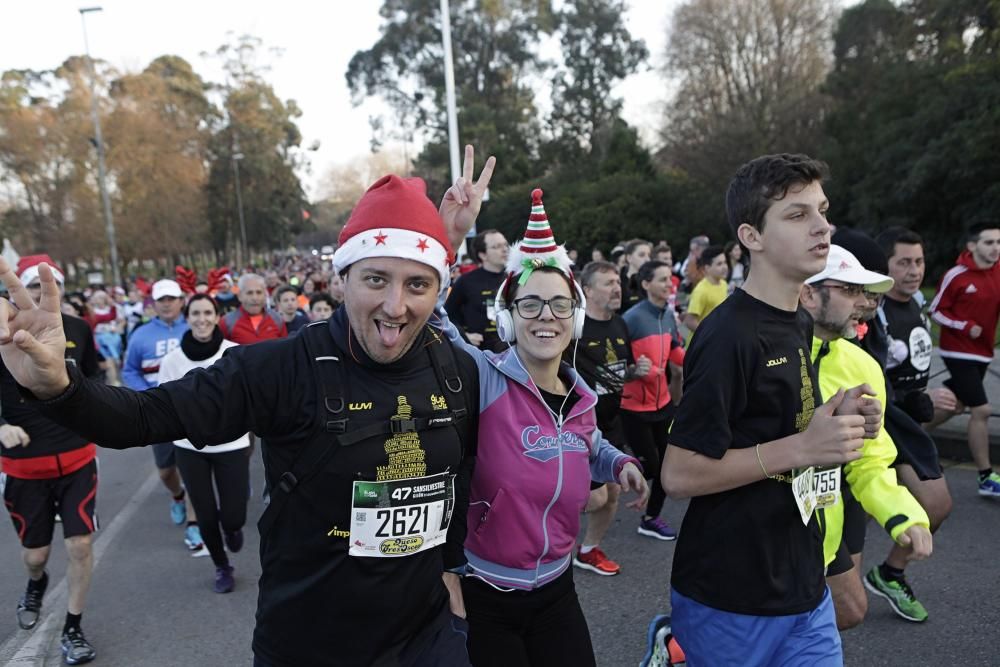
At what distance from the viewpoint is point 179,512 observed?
20.7 ft

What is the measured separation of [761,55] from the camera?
1118 inches

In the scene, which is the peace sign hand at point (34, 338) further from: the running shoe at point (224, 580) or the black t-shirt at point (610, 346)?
the running shoe at point (224, 580)

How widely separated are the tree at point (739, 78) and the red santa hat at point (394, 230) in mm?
23937

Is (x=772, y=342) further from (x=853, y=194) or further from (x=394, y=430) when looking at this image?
(x=853, y=194)

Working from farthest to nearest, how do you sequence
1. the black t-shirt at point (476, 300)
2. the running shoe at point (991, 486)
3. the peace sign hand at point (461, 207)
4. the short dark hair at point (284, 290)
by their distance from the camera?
the short dark hair at point (284, 290) → the black t-shirt at point (476, 300) → the running shoe at point (991, 486) → the peace sign hand at point (461, 207)

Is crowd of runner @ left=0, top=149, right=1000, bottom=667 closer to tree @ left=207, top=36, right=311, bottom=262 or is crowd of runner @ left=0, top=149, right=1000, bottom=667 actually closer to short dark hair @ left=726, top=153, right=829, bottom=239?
short dark hair @ left=726, top=153, right=829, bottom=239

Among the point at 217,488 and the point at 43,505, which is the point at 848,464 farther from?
the point at 43,505

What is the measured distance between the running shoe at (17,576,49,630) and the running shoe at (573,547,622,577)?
3341 millimetres

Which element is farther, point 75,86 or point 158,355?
point 75,86

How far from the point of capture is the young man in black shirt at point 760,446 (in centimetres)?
221

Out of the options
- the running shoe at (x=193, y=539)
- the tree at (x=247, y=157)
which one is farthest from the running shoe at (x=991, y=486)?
the tree at (x=247, y=157)

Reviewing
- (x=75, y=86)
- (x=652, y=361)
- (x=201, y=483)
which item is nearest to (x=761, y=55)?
(x=652, y=361)

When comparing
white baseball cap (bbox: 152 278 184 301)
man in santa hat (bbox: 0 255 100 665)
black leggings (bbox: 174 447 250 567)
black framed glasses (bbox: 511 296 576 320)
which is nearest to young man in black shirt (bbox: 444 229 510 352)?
white baseball cap (bbox: 152 278 184 301)

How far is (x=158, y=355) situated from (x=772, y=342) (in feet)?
17.5
